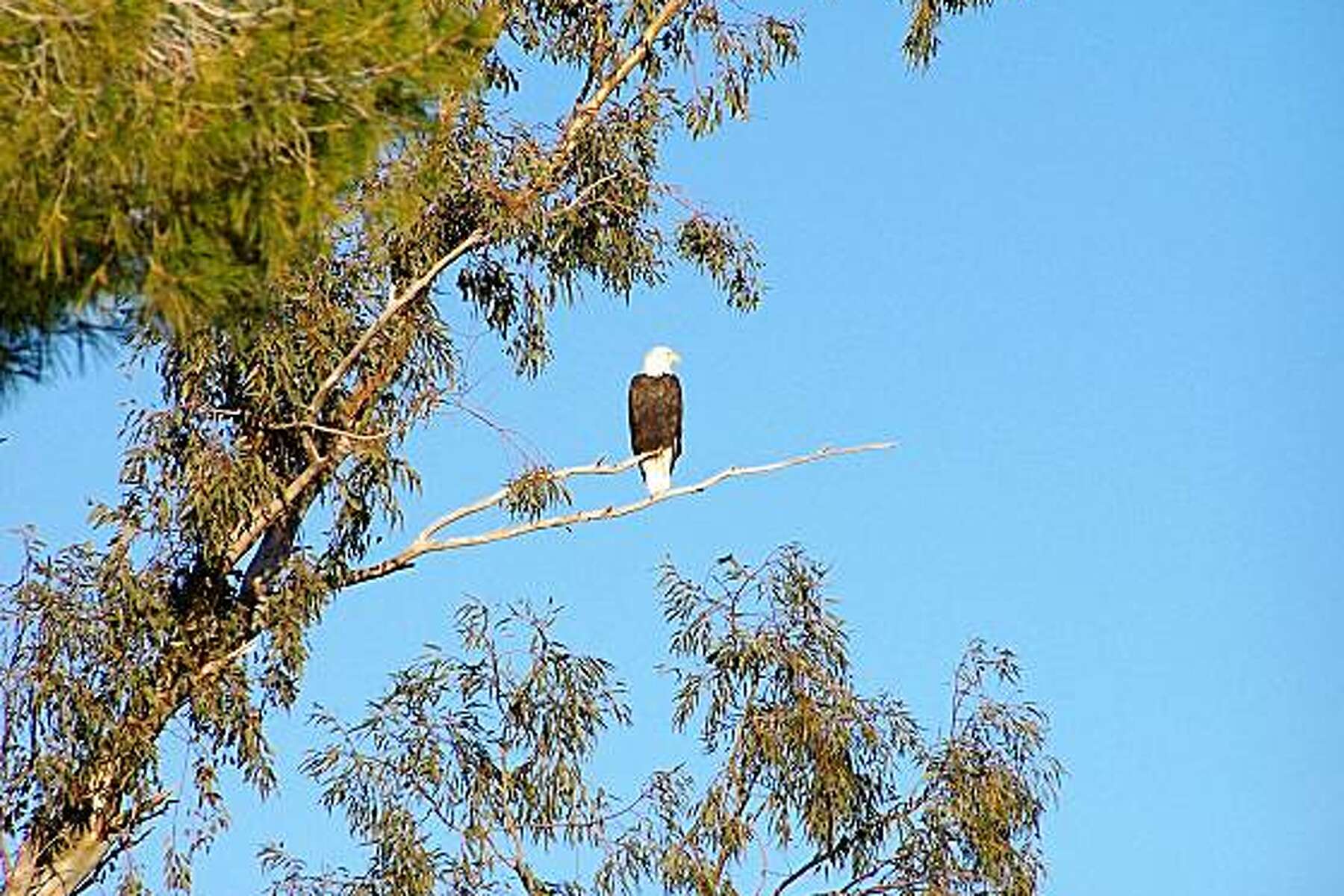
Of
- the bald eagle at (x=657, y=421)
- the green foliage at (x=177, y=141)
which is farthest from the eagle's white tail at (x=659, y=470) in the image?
the green foliage at (x=177, y=141)

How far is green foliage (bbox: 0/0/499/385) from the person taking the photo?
5168 mm

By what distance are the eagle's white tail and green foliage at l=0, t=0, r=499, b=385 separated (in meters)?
4.97

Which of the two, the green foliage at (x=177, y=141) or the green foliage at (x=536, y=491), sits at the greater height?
the green foliage at (x=536, y=491)

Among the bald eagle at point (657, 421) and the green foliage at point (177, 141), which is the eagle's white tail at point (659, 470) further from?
the green foliage at point (177, 141)

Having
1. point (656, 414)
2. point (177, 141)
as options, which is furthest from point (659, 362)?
point (177, 141)

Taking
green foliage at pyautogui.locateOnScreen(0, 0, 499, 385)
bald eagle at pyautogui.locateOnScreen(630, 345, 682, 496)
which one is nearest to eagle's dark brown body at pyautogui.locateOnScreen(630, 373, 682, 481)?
bald eagle at pyautogui.locateOnScreen(630, 345, 682, 496)

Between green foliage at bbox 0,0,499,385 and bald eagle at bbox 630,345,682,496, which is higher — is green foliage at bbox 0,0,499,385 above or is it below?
below

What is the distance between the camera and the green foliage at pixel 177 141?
5.17 meters

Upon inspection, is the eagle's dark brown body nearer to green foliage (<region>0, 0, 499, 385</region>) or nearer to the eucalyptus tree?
the eucalyptus tree

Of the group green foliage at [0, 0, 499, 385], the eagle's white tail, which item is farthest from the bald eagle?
green foliage at [0, 0, 499, 385]

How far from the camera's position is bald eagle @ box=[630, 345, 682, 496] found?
35.1 feet

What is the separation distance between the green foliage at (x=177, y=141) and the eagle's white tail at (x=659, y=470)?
4.97 m

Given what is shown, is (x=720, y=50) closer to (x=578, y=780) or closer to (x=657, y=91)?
(x=657, y=91)

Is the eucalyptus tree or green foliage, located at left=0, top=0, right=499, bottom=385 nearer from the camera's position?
green foliage, located at left=0, top=0, right=499, bottom=385
